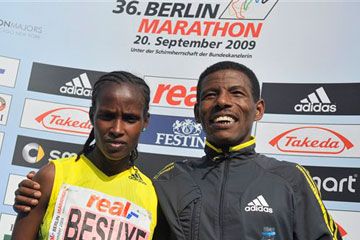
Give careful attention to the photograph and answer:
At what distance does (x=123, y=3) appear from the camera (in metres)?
3.23

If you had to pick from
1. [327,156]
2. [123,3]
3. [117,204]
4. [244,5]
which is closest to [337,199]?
[327,156]

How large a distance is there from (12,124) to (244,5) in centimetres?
199

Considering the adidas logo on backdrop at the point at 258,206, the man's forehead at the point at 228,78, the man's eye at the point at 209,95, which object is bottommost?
the adidas logo on backdrop at the point at 258,206

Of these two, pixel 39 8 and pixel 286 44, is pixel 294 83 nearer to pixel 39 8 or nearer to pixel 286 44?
pixel 286 44

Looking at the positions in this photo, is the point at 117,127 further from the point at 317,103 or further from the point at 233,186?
the point at 317,103

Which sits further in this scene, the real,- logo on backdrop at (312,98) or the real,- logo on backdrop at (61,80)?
the real,- logo on backdrop at (61,80)

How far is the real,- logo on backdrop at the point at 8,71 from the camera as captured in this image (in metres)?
3.16

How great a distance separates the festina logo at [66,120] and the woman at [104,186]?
1.81 m

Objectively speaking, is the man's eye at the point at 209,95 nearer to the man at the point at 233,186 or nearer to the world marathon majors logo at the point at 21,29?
the man at the point at 233,186

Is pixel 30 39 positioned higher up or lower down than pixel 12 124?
higher up

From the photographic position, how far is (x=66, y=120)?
10.2 feet

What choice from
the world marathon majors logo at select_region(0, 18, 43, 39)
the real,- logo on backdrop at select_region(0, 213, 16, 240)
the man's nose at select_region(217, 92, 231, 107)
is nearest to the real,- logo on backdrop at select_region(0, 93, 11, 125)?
the world marathon majors logo at select_region(0, 18, 43, 39)

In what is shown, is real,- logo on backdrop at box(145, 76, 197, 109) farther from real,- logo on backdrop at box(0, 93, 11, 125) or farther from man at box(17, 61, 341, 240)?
man at box(17, 61, 341, 240)

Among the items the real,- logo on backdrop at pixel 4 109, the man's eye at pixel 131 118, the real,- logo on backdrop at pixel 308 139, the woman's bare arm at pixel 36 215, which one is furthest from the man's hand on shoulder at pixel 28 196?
the real,- logo on backdrop at pixel 4 109
